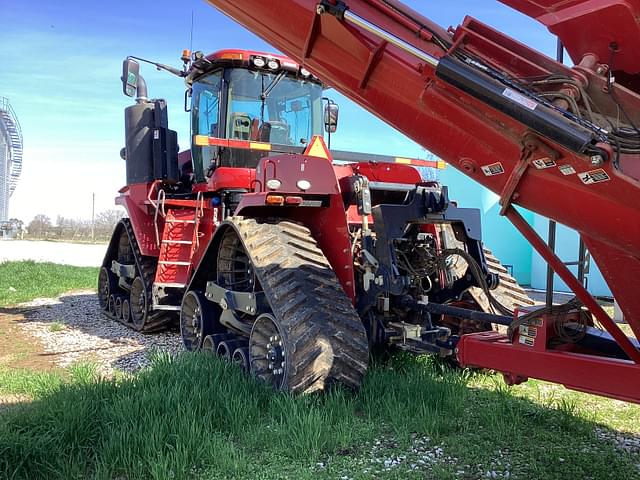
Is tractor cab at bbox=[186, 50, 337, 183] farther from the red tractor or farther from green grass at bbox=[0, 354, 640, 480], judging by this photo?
green grass at bbox=[0, 354, 640, 480]

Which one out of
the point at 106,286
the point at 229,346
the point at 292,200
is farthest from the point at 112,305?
the point at 292,200

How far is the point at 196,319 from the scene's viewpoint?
574 cm

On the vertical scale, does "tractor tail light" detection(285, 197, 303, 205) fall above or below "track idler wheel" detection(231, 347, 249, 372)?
above

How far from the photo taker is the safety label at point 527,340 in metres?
3.04

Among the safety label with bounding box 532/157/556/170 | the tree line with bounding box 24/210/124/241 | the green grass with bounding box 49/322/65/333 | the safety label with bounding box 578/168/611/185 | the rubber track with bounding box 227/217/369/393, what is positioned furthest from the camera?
the tree line with bounding box 24/210/124/241

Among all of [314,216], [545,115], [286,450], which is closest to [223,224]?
[314,216]

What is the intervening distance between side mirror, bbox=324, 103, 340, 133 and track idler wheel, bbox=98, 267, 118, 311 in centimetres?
458

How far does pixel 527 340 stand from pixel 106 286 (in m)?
7.92

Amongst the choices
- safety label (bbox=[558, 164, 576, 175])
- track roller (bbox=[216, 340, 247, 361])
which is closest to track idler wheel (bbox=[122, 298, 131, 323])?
track roller (bbox=[216, 340, 247, 361])

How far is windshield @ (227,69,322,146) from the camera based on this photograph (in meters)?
6.45

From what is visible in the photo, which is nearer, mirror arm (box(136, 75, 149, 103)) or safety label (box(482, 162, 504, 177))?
safety label (box(482, 162, 504, 177))

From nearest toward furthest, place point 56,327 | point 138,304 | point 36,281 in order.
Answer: point 56,327
point 138,304
point 36,281

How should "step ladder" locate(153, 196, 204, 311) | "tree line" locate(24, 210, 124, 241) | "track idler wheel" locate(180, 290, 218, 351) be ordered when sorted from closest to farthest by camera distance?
"track idler wheel" locate(180, 290, 218, 351), "step ladder" locate(153, 196, 204, 311), "tree line" locate(24, 210, 124, 241)

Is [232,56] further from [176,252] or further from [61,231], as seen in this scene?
[61,231]
